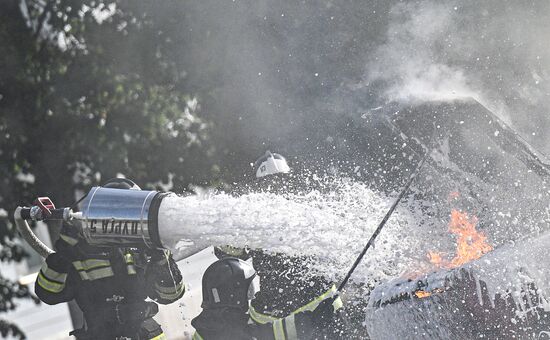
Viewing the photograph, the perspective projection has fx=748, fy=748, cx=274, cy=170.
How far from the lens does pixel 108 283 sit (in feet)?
14.6

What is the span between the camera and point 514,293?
3.44 metres

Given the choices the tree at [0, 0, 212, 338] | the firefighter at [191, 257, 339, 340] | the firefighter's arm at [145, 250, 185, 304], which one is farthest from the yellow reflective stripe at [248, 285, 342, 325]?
the tree at [0, 0, 212, 338]

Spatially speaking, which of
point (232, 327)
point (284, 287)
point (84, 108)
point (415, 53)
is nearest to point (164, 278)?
point (232, 327)

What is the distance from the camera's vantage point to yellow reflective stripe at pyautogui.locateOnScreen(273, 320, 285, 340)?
13.1ft

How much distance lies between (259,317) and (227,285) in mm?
309

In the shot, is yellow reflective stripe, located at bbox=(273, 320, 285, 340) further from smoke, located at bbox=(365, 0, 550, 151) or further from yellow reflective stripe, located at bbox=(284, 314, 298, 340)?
smoke, located at bbox=(365, 0, 550, 151)

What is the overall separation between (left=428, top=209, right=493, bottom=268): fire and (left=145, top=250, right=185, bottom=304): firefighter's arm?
60.5 inches

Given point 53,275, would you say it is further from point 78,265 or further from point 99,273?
point 99,273

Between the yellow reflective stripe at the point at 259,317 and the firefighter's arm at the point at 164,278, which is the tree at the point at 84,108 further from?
the yellow reflective stripe at the point at 259,317

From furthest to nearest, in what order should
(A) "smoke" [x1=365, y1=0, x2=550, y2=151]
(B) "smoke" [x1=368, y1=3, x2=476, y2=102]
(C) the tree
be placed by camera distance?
1. (C) the tree
2. (B) "smoke" [x1=368, y1=3, x2=476, y2=102]
3. (A) "smoke" [x1=365, y1=0, x2=550, y2=151]

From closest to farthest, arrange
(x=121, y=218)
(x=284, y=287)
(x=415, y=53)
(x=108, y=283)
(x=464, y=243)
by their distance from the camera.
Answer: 1. (x=121, y=218)
2. (x=464, y=243)
3. (x=108, y=283)
4. (x=284, y=287)
5. (x=415, y=53)

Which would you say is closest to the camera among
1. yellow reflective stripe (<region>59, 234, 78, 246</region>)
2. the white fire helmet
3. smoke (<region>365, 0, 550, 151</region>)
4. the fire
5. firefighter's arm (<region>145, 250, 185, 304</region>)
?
the fire

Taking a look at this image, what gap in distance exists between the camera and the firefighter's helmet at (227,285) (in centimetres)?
424

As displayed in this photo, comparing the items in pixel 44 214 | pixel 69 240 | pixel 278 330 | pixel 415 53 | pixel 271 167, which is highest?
pixel 415 53
